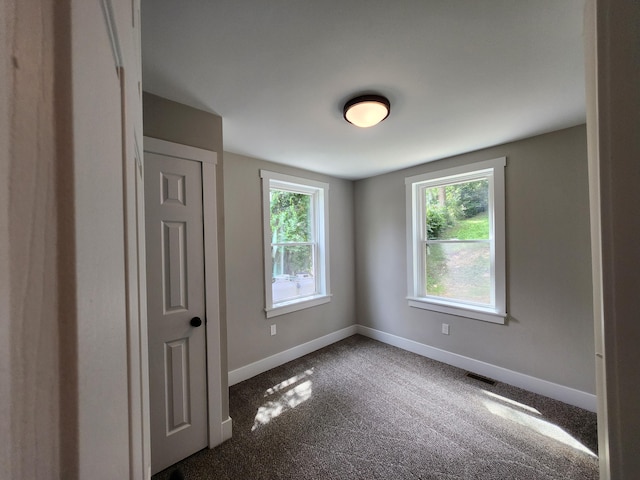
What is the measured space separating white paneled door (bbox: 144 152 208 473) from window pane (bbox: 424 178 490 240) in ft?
8.29

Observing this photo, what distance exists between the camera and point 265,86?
152 cm

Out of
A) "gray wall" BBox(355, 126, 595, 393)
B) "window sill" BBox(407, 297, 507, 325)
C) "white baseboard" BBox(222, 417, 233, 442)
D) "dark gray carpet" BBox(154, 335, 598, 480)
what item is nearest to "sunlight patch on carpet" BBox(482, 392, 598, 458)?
"dark gray carpet" BBox(154, 335, 598, 480)

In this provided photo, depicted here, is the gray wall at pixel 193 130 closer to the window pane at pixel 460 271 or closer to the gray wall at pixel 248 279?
the gray wall at pixel 248 279

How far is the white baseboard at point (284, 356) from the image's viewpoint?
261 cm

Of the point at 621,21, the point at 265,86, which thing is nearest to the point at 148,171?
the point at 265,86

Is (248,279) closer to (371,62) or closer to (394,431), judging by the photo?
(394,431)

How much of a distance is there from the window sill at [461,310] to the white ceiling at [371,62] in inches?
66.1

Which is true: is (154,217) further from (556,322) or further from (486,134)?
(556,322)

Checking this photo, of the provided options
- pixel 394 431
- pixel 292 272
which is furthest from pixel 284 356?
pixel 394 431

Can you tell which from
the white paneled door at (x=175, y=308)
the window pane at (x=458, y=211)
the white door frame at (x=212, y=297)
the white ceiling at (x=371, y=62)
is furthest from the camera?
the window pane at (x=458, y=211)

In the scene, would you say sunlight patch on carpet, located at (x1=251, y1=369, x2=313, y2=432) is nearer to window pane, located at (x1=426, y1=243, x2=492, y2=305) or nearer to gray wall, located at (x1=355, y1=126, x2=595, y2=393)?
gray wall, located at (x1=355, y1=126, x2=595, y2=393)

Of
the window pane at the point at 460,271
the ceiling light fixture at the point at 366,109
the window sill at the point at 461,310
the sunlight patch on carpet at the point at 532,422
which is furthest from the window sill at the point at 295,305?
the ceiling light fixture at the point at 366,109

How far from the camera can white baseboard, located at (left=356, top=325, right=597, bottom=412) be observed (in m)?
2.14

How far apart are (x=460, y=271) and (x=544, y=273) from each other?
2.42ft
